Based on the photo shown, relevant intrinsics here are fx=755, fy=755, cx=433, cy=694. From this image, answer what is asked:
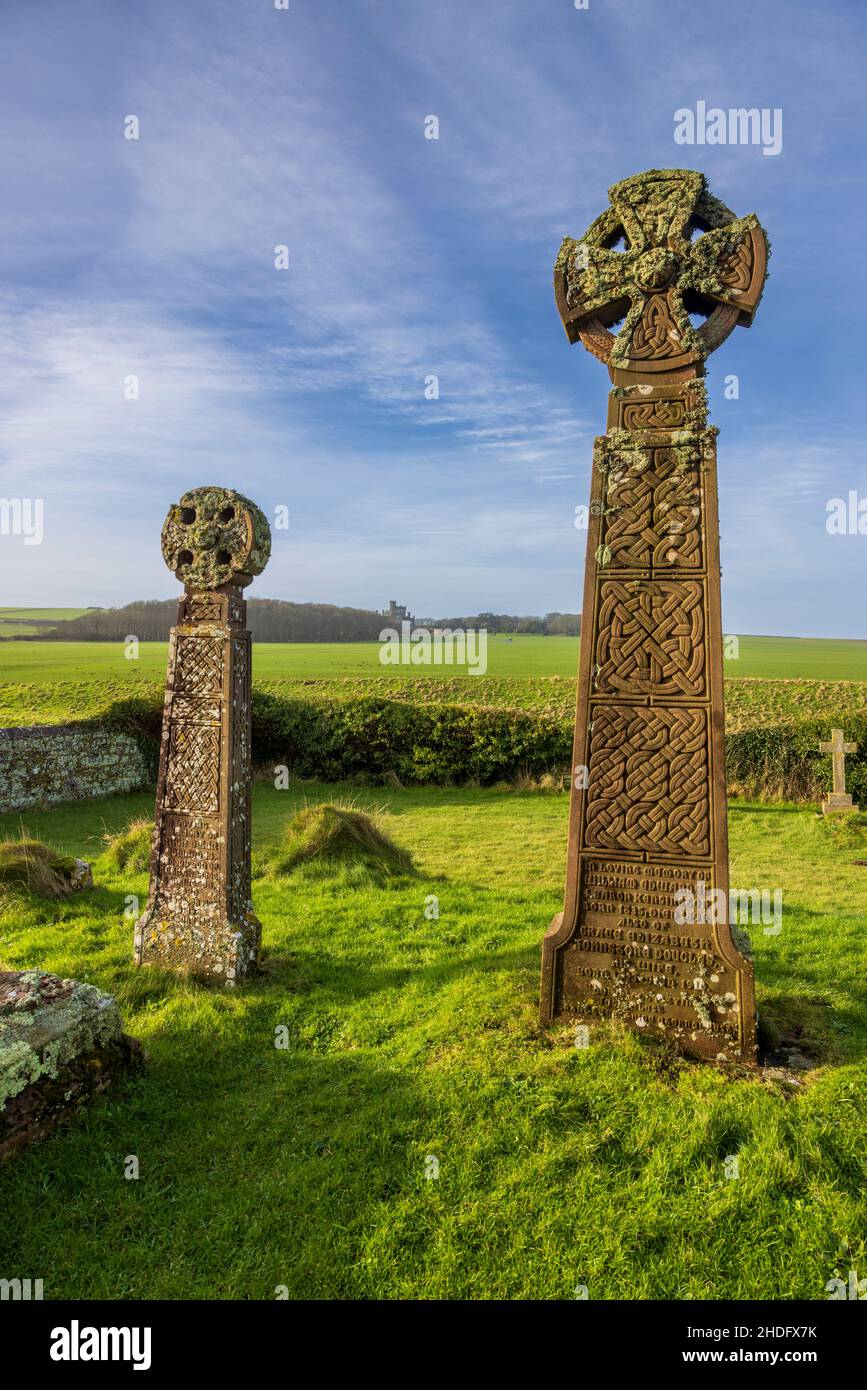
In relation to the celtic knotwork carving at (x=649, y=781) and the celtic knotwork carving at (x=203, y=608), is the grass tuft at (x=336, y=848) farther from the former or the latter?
the celtic knotwork carving at (x=649, y=781)

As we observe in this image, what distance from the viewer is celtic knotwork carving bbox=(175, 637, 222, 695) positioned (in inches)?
250

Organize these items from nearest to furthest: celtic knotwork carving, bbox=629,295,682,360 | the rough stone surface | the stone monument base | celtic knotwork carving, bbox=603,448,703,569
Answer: the rough stone surface < celtic knotwork carving, bbox=603,448,703,569 < celtic knotwork carving, bbox=629,295,682,360 < the stone monument base

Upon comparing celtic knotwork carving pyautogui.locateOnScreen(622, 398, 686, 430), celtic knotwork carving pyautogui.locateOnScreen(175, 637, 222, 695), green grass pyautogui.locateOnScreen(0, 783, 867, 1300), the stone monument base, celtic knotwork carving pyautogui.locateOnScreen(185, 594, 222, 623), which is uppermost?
celtic knotwork carving pyautogui.locateOnScreen(622, 398, 686, 430)

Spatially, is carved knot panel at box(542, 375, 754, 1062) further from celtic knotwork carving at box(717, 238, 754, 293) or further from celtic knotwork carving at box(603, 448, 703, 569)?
celtic knotwork carving at box(717, 238, 754, 293)

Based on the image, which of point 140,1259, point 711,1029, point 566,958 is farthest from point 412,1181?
point 711,1029

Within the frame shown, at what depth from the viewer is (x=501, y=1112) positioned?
4.16 metres

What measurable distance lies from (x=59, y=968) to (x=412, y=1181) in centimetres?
411

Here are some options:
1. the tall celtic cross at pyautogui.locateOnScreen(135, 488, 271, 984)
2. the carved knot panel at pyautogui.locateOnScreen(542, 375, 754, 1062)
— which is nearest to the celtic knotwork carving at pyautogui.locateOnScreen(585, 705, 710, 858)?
the carved knot panel at pyautogui.locateOnScreen(542, 375, 754, 1062)

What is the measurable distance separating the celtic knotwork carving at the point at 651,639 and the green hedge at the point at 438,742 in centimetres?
1338

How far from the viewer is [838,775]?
50.5ft

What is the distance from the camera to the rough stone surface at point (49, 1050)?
395cm

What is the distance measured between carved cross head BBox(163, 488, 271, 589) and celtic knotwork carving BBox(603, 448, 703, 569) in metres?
2.95

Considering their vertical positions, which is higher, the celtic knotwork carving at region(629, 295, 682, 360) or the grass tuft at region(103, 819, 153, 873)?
the celtic knotwork carving at region(629, 295, 682, 360)

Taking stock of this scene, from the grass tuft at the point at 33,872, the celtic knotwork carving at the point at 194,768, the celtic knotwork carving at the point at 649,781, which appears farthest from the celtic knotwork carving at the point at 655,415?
the grass tuft at the point at 33,872
